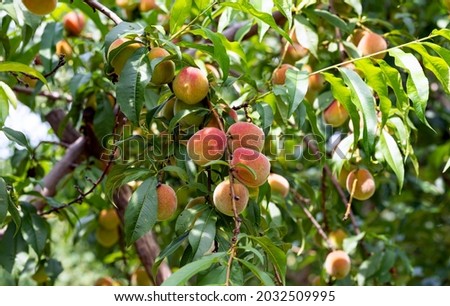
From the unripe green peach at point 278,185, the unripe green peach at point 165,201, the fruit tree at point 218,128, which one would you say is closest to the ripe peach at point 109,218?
the fruit tree at point 218,128

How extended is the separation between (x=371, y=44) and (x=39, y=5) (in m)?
0.68

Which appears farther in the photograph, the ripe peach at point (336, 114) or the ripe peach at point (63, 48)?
the ripe peach at point (63, 48)

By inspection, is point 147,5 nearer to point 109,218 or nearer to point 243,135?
point 109,218

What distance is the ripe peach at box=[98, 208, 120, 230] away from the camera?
1.72 metres

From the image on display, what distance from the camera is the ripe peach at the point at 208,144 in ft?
3.05

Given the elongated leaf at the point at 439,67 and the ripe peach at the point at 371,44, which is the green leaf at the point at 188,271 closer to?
the elongated leaf at the point at 439,67

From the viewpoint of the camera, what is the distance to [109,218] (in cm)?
173

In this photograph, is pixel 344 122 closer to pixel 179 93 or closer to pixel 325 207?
pixel 325 207

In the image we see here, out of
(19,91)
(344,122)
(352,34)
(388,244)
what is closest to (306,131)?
(344,122)

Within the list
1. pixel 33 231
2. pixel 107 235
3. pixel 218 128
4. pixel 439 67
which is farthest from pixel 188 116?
Answer: pixel 107 235

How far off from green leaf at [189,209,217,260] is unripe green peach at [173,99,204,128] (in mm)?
152

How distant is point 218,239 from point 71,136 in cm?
102

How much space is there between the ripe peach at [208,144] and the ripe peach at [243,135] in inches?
0.8

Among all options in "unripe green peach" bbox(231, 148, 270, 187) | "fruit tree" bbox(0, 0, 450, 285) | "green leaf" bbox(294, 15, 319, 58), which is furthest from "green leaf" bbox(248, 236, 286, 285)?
"green leaf" bbox(294, 15, 319, 58)
